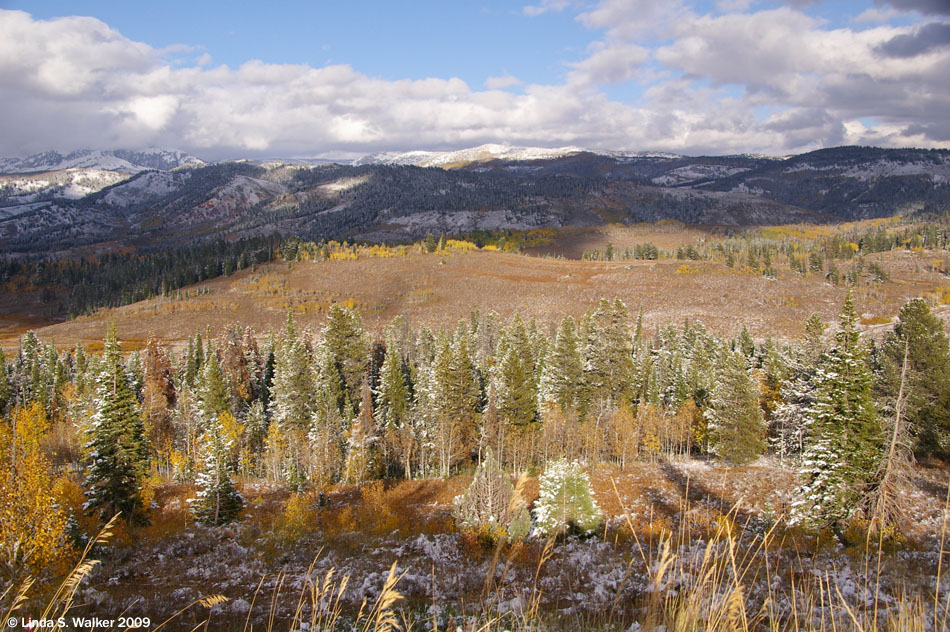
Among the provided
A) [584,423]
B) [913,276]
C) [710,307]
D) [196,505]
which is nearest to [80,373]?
[196,505]

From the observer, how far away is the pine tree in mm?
28781

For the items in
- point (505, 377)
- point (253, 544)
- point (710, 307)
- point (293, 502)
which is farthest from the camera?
point (710, 307)

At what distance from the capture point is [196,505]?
32.7 m

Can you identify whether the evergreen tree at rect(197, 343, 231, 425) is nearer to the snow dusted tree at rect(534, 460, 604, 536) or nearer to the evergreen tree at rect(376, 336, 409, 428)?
the evergreen tree at rect(376, 336, 409, 428)

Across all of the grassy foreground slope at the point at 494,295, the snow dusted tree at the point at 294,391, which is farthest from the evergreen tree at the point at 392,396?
the grassy foreground slope at the point at 494,295

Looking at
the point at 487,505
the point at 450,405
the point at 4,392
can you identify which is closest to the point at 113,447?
the point at 487,505

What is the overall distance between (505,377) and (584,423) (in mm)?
9262

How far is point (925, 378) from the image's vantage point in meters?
35.2

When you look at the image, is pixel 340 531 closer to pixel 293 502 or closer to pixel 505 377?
pixel 293 502

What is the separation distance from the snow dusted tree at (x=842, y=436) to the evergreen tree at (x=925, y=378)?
1285 cm

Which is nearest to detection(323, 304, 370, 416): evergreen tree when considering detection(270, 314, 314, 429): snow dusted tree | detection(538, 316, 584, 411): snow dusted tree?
detection(270, 314, 314, 429): snow dusted tree

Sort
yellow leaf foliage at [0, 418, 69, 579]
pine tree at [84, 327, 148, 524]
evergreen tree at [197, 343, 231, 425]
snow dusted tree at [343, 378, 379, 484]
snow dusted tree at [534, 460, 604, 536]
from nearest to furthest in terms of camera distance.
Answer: yellow leaf foliage at [0, 418, 69, 579] < snow dusted tree at [534, 460, 604, 536] < pine tree at [84, 327, 148, 524] < snow dusted tree at [343, 378, 379, 484] < evergreen tree at [197, 343, 231, 425]

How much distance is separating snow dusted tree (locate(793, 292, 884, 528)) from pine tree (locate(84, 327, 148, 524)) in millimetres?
36787

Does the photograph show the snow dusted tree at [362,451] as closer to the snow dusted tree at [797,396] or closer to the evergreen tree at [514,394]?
the evergreen tree at [514,394]
